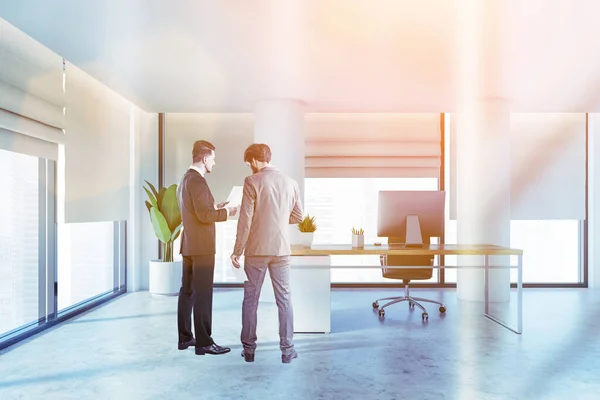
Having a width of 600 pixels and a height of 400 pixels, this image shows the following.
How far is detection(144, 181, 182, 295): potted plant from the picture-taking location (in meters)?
5.74

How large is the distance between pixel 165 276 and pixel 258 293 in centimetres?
295

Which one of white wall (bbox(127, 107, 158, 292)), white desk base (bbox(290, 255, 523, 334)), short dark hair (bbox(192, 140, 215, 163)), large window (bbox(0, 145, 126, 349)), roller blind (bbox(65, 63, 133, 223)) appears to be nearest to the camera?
short dark hair (bbox(192, 140, 215, 163))

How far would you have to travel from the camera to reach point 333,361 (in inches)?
134

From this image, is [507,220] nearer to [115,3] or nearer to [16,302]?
[115,3]

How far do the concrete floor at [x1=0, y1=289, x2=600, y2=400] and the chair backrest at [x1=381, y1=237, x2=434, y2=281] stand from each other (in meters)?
0.43

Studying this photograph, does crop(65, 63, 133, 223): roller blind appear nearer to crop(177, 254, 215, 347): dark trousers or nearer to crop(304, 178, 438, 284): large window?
crop(177, 254, 215, 347): dark trousers

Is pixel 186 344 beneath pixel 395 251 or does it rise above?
beneath

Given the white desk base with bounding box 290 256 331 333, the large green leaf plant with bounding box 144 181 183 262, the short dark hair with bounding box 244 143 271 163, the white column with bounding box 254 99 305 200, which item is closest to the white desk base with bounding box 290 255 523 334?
the white desk base with bounding box 290 256 331 333

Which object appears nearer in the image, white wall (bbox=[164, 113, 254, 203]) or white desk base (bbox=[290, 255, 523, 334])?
white desk base (bbox=[290, 255, 523, 334])

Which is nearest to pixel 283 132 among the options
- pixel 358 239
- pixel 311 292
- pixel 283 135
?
pixel 283 135

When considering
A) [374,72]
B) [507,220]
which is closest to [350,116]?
[374,72]

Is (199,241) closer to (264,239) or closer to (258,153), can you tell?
(264,239)

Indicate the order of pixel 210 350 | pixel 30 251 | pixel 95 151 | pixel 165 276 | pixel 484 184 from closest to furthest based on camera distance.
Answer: pixel 210 350, pixel 30 251, pixel 95 151, pixel 484 184, pixel 165 276

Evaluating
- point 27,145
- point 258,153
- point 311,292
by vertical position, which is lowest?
point 311,292
